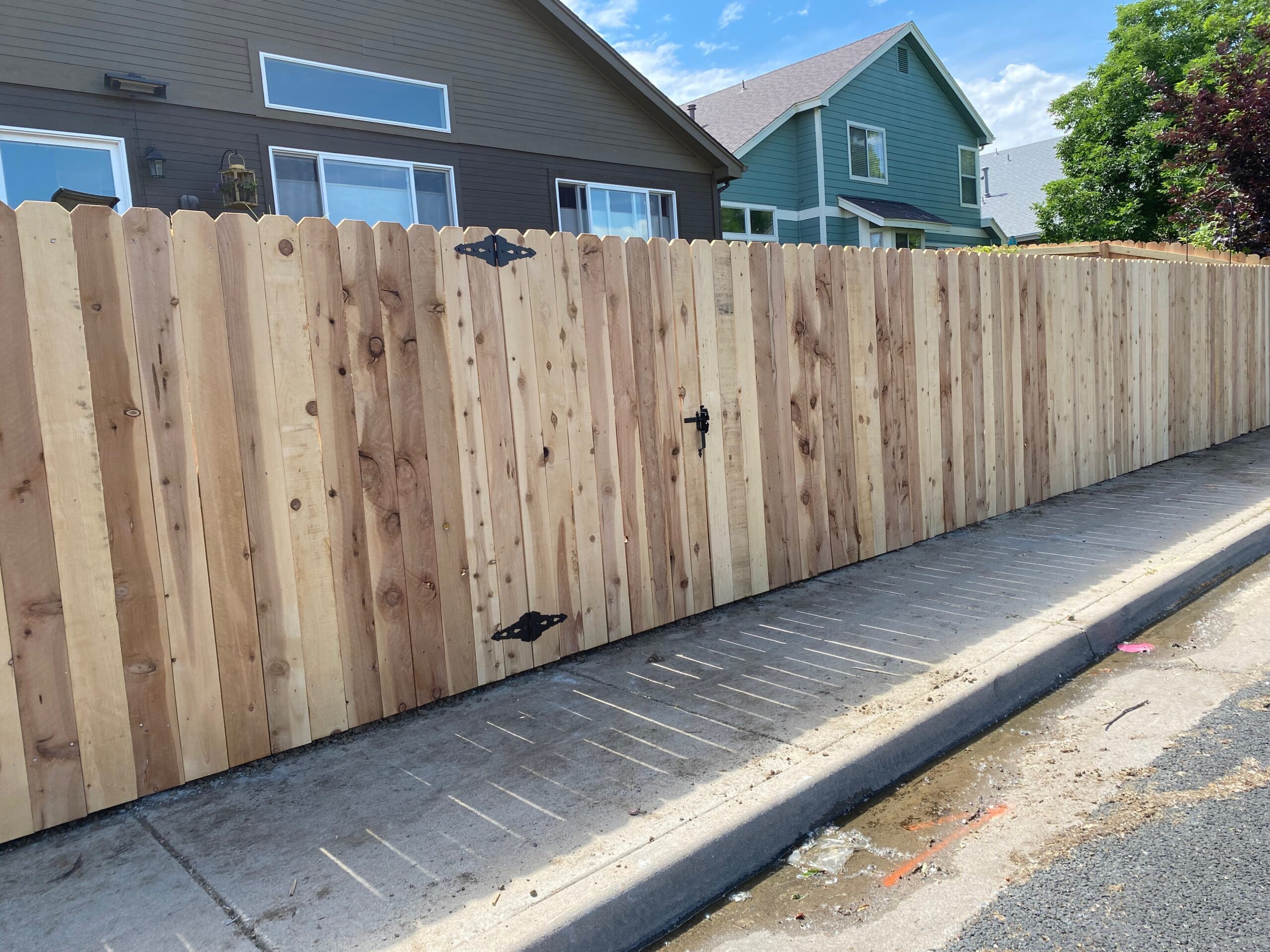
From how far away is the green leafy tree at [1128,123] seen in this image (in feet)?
88.6

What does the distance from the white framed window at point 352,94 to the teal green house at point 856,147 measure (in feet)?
34.3

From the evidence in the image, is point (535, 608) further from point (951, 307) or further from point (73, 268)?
point (951, 307)

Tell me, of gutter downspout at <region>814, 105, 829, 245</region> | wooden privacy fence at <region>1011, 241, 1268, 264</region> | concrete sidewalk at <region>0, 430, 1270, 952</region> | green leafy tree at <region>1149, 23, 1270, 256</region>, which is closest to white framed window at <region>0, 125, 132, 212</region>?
concrete sidewalk at <region>0, 430, 1270, 952</region>

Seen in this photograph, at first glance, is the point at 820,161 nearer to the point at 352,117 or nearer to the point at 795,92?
the point at 795,92

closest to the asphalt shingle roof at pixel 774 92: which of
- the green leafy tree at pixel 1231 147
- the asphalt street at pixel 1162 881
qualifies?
the green leafy tree at pixel 1231 147

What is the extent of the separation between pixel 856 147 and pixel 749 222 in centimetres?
388

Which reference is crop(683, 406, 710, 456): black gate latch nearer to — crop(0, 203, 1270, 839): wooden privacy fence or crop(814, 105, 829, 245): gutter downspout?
crop(0, 203, 1270, 839): wooden privacy fence

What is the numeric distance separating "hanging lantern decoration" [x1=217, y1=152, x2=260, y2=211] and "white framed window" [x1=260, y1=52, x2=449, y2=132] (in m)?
0.85

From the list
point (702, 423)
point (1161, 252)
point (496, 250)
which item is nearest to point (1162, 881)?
point (702, 423)

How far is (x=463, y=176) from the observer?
11.6 m

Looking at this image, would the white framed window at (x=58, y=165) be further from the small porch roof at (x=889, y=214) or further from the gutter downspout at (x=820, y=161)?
the small porch roof at (x=889, y=214)

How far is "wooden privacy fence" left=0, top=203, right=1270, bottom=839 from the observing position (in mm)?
3053

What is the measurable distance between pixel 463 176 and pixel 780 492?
25.8ft

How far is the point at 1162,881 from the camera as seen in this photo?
2633mm
